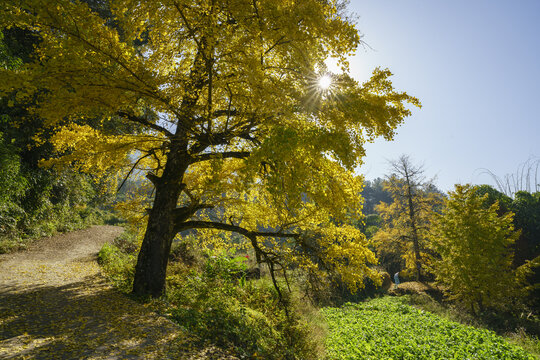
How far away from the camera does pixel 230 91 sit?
402 centimetres

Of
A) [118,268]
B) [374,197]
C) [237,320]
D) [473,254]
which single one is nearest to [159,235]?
[237,320]

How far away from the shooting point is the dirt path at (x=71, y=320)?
135 inches

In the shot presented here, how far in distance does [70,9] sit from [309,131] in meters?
3.41

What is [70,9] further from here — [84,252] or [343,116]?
[84,252]

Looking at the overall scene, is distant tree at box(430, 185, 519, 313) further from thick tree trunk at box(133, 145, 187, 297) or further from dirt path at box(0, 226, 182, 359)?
dirt path at box(0, 226, 182, 359)

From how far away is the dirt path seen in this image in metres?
3.44

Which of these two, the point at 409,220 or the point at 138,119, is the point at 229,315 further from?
the point at 409,220

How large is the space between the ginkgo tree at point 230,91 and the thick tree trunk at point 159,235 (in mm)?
23

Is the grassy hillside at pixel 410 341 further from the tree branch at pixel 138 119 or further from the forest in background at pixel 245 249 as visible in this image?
the tree branch at pixel 138 119

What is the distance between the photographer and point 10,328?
3885mm

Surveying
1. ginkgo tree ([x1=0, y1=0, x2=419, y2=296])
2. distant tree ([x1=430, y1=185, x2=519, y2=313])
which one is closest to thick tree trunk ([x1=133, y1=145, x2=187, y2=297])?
ginkgo tree ([x1=0, y1=0, x2=419, y2=296])

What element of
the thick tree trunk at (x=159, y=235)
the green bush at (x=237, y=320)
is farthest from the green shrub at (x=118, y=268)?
the green bush at (x=237, y=320)

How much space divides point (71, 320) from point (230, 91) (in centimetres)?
461

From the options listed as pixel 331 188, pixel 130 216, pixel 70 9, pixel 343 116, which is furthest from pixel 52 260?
pixel 343 116
